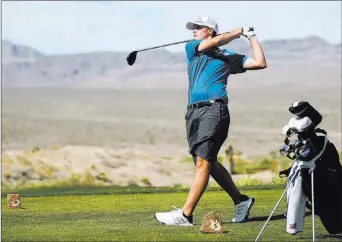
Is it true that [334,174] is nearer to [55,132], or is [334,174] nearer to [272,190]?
[272,190]

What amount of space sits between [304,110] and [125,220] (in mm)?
3231

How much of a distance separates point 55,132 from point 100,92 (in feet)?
86.0

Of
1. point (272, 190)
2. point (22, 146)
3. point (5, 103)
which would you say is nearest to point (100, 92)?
point (5, 103)

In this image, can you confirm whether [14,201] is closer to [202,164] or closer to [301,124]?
[202,164]

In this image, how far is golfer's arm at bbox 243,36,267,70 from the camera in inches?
441

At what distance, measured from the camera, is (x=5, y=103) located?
93.9 metres

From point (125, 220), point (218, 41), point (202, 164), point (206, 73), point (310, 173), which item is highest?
point (218, 41)

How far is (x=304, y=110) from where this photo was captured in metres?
10.2

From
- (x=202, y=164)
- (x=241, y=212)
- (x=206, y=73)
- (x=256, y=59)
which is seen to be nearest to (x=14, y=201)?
(x=241, y=212)

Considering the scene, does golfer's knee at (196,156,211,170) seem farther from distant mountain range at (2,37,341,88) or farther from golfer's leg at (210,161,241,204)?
distant mountain range at (2,37,341,88)

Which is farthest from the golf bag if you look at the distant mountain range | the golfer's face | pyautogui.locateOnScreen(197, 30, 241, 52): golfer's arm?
the distant mountain range

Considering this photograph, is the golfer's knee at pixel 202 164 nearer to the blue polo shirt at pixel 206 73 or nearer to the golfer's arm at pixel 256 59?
the blue polo shirt at pixel 206 73

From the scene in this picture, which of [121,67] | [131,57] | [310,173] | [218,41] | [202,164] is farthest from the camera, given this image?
[121,67]

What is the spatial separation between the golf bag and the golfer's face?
1.91 meters
